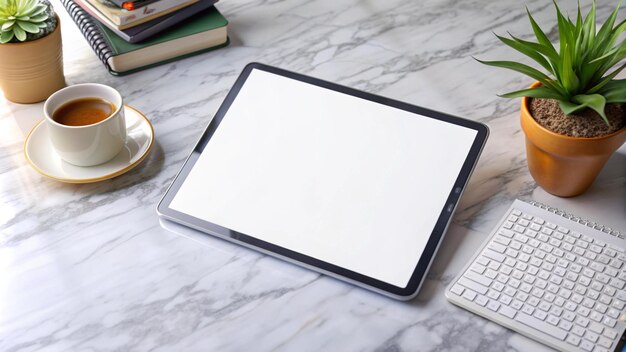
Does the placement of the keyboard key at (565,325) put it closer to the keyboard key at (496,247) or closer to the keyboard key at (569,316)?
the keyboard key at (569,316)

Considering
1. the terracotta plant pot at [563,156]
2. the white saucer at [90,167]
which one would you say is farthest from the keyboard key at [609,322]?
the white saucer at [90,167]

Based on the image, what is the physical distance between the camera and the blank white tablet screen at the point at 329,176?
104cm

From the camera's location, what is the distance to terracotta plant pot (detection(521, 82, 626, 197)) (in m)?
1.03

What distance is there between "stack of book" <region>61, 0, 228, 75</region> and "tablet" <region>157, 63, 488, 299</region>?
18 cm

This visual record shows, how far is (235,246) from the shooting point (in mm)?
1067

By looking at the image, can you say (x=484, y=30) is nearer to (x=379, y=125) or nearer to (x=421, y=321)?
(x=379, y=125)

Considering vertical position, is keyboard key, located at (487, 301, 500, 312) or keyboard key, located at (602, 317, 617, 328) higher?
keyboard key, located at (487, 301, 500, 312)

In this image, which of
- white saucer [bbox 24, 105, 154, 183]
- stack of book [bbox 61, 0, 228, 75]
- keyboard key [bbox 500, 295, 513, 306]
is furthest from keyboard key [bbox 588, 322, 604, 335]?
stack of book [bbox 61, 0, 228, 75]

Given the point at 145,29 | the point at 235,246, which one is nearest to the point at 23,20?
the point at 145,29

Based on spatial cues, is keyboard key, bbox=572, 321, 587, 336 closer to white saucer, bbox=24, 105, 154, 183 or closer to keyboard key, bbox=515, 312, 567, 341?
keyboard key, bbox=515, 312, 567, 341

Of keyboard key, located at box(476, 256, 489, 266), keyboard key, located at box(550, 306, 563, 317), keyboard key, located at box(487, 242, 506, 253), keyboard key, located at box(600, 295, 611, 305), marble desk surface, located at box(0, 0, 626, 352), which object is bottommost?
keyboard key, located at box(600, 295, 611, 305)

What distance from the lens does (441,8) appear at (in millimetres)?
1514

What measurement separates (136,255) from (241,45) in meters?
0.53

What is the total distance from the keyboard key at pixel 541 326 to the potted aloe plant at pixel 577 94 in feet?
0.81
